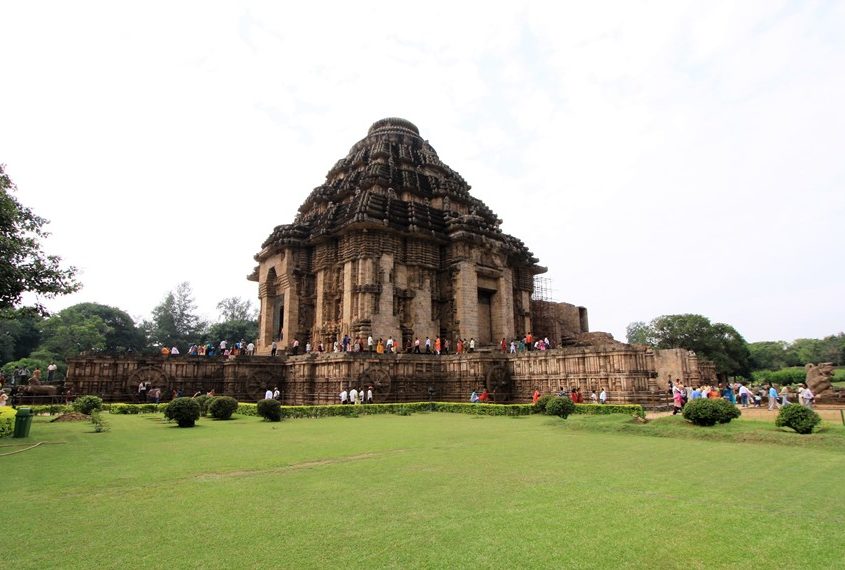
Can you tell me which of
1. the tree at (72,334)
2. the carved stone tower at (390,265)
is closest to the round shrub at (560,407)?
the carved stone tower at (390,265)

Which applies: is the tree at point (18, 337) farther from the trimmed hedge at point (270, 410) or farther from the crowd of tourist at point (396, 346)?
the trimmed hedge at point (270, 410)

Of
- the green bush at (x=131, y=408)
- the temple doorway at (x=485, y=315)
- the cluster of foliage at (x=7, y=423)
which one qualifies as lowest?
the green bush at (x=131, y=408)

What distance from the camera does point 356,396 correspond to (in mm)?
21250

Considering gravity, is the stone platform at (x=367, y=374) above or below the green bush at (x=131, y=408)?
above

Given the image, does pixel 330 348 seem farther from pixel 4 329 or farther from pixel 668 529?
pixel 4 329

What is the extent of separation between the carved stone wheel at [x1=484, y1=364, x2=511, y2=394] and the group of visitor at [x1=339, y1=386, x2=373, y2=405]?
5381mm

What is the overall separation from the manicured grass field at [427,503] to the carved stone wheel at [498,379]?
39.8ft

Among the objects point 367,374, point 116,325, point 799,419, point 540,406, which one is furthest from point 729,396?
point 116,325

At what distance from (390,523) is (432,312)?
25.6m

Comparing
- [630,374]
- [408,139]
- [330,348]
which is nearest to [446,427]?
[630,374]

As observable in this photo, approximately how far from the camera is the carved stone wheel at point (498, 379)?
917 inches

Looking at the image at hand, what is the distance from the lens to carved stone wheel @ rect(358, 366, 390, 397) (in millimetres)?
22438

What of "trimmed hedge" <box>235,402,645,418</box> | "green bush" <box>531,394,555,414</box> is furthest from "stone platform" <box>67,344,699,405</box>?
"green bush" <box>531,394,555,414</box>

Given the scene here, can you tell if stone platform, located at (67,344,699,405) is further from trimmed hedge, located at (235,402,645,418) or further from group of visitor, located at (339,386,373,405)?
trimmed hedge, located at (235,402,645,418)
